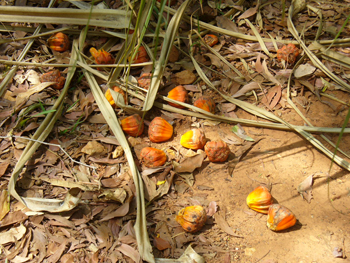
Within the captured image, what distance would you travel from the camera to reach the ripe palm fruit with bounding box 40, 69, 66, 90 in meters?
2.67

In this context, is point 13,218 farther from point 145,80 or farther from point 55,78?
point 145,80

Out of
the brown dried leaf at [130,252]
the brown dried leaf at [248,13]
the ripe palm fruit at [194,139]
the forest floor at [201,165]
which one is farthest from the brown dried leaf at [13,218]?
the brown dried leaf at [248,13]

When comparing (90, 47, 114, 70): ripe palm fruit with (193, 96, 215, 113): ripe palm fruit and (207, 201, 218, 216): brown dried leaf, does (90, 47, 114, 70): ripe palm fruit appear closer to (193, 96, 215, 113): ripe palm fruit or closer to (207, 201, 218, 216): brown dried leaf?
(193, 96, 215, 113): ripe palm fruit

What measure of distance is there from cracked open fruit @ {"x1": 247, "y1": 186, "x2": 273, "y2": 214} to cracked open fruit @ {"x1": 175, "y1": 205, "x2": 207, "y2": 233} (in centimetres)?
34

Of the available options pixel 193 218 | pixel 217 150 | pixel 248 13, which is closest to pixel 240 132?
pixel 217 150

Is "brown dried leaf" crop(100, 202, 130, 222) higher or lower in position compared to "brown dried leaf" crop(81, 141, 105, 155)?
lower

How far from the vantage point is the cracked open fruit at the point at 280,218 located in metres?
1.95

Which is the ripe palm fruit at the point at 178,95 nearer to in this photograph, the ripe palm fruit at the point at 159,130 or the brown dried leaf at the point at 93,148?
the ripe palm fruit at the point at 159,130

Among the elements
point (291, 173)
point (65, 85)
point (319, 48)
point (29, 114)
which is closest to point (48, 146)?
point (29, 114)

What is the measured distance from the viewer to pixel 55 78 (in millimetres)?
2670

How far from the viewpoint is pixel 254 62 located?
9.50 ft

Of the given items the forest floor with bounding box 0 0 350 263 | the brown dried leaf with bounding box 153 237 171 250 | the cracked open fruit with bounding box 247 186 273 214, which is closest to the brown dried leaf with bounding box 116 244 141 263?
the forest floor with bounding box 0 0 350 263

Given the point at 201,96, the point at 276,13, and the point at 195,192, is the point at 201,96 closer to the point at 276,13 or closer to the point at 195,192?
the point at 195,192

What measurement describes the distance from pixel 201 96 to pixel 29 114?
1.47 metres
